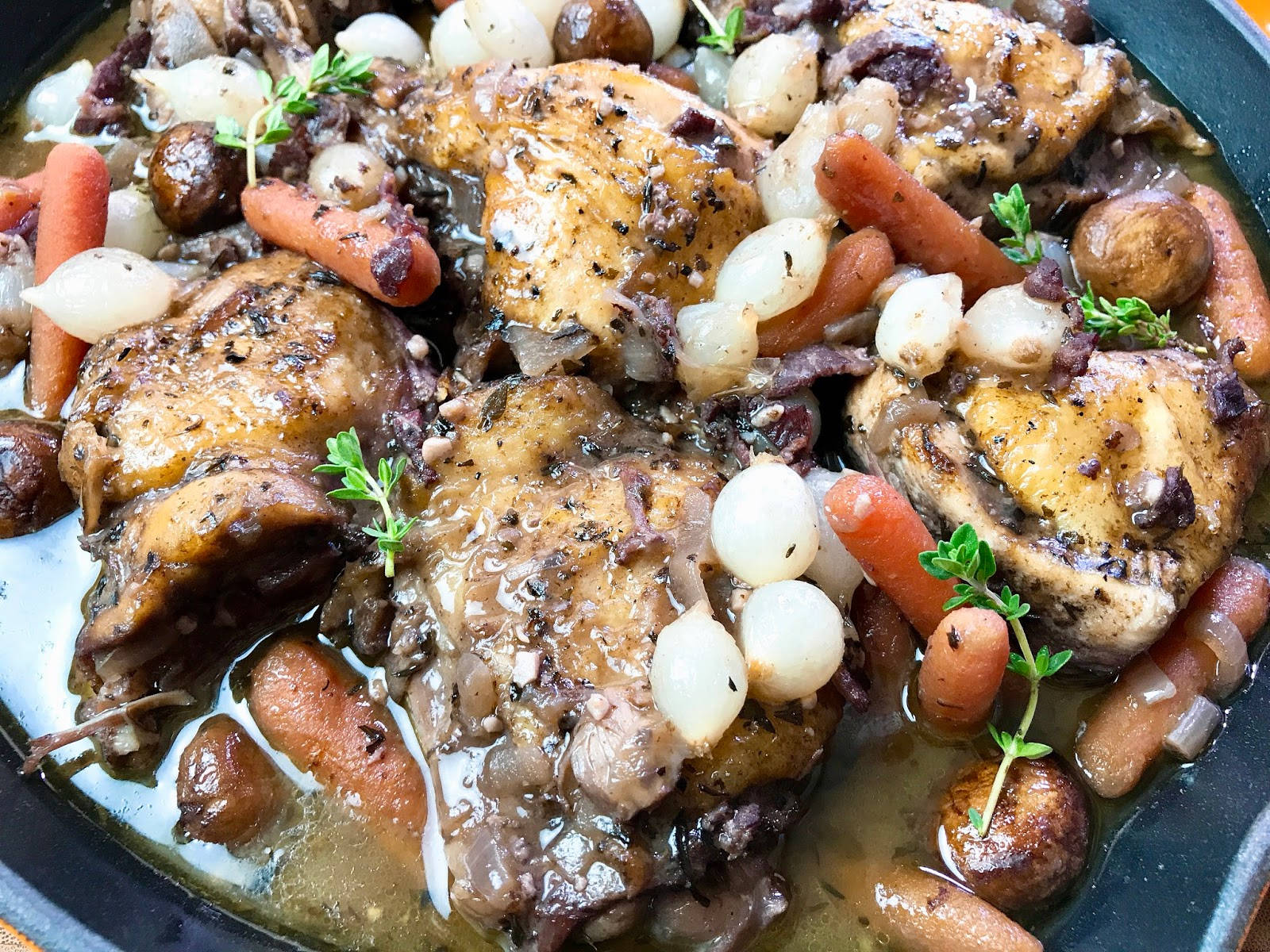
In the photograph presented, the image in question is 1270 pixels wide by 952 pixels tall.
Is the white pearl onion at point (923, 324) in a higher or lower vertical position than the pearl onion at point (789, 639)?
higher

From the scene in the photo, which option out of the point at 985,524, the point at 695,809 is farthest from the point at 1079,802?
the point at 695,809

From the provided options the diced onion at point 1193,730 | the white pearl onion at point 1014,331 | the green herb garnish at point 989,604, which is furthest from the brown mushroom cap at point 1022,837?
the white pearl onion at point 1014,331

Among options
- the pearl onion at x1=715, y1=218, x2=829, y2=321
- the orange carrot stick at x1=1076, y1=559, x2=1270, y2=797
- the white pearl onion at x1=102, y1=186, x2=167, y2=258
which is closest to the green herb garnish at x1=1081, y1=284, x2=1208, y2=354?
the orange carrot stick at x1=1076, y1=559, x2=1270, y2=797

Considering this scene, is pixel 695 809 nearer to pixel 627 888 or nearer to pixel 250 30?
pixel 627 888

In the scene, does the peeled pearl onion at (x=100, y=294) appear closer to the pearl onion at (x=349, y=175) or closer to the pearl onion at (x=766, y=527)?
the pearl onion at (x=349, y=175)

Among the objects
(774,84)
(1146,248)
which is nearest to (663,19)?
(774,84)

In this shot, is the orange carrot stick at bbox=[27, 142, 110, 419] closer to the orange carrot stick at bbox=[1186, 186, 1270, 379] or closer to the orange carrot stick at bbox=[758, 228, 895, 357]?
the orange carrot stick at bbox=[758, 228, 895, 357]
